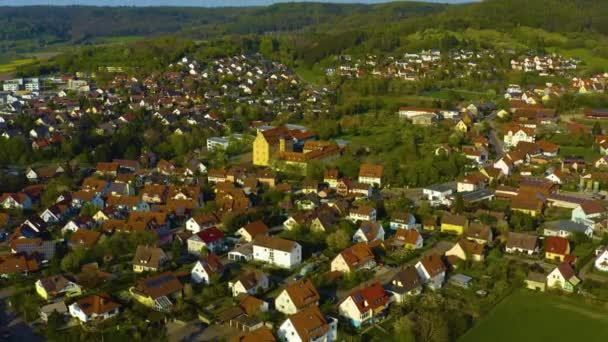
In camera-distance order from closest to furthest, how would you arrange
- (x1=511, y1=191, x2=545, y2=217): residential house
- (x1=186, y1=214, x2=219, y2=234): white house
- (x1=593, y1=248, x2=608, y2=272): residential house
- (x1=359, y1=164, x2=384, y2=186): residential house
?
(x1=593, y1=248, x2=608, y2=272): residential house → (x1=186, y1=214, x2=219, y2=234): white house → (x1=511, y1=191, x2=545, y2=217): residential house → (x1=359, y1=164, x2=384, y2=186): residential house

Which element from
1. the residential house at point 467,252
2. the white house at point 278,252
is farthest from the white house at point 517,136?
the white house at point 278,252

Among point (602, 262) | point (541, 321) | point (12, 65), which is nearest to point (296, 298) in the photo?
point (541, 321)

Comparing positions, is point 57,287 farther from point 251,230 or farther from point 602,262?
point 602,262

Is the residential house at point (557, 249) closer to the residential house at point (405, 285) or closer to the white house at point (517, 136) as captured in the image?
the residential house at point (405, 285)

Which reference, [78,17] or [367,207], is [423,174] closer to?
[367,207]

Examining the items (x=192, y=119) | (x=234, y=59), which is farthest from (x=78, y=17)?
(x=192, y=119)

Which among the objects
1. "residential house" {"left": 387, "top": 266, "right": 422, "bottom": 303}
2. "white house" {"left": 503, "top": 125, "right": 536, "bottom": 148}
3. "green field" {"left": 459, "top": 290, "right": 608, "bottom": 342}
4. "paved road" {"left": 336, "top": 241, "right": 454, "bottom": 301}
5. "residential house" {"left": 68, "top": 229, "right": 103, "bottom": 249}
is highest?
"white house" {"left": 503, "top": 125, "right": 536, "bottom": 148}

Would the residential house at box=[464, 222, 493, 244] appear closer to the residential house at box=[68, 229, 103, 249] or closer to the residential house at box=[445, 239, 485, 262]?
the residential house at box=[445, 239, 485, 262]

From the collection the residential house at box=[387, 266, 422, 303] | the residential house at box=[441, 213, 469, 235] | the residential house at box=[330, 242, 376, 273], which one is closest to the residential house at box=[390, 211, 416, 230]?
the residential house at box=[441, 213, 469, 235]
